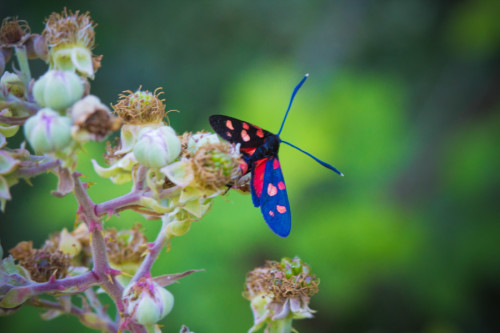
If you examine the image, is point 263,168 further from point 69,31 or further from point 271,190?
point 69,31

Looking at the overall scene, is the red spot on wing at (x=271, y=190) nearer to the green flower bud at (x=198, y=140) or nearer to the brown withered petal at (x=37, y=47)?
the green flower bud at (x=198, y=140)

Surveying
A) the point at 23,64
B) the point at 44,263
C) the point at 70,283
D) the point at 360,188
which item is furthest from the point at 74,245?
the point at 360,188

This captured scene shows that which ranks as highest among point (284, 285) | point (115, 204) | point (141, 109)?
point (141, 109)

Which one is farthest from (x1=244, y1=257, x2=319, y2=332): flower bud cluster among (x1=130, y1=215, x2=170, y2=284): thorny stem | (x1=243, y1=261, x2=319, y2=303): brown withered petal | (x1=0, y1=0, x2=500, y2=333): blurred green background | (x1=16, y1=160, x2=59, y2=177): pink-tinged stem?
(x1=0, y1=0, x2=500, y2=333): blurred green background

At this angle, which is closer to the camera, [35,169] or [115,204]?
[35,169]

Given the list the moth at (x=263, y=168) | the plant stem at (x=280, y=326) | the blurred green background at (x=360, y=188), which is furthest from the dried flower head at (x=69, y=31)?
the blurred green background at (x=360, y=188)

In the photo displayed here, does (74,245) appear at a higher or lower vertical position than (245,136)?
lower
